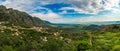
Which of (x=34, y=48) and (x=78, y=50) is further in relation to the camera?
(x=34, y=48)

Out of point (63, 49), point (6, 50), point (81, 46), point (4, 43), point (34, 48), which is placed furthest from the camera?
point (4, 43)

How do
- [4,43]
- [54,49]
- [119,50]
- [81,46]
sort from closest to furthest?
[81,46] → [119,50] → [54,49] → [4,43]

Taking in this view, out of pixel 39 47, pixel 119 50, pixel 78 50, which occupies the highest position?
pixel 78 50

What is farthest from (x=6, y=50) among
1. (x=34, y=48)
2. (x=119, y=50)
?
(x=119, y=50)

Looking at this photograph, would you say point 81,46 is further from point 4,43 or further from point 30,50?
point 4,43

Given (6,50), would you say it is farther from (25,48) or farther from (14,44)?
(14,44)

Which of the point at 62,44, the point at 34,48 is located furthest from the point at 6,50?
the point at 62,44

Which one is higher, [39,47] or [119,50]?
[119,50]

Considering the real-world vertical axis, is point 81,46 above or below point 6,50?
above

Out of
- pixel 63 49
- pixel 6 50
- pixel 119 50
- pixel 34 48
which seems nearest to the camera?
pixel 119 50

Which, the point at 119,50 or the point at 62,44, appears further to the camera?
the point at 62,44
